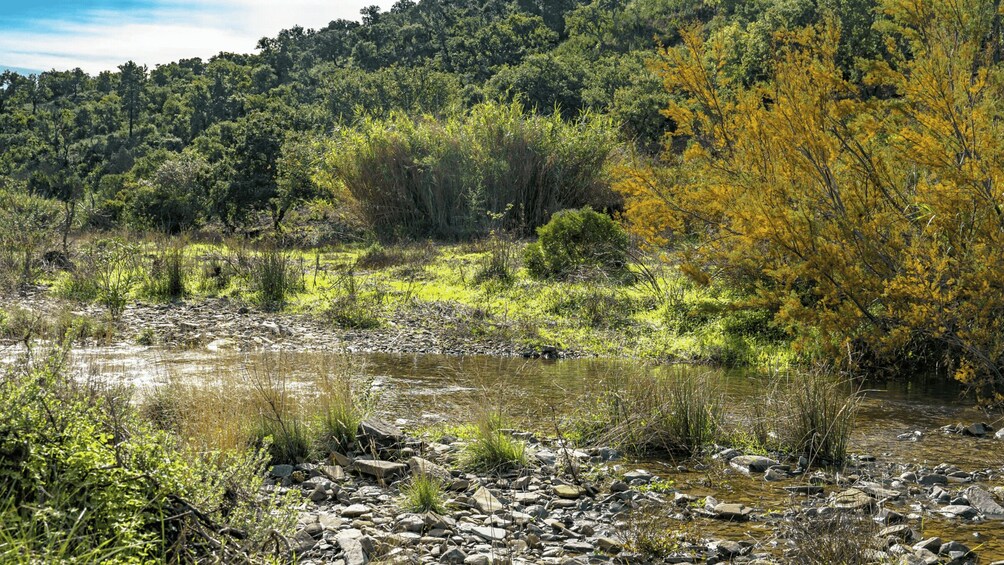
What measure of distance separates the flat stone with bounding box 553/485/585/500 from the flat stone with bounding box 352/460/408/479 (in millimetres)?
1101

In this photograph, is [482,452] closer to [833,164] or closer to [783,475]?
[783,475]

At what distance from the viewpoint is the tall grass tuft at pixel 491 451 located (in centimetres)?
588

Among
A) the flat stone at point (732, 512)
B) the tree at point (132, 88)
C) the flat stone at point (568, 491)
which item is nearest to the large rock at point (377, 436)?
the flat stone at point (568, 491)

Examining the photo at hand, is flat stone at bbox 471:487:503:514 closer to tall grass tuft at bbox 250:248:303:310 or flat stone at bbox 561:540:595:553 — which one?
flat stone at bbox 561:540:595:553

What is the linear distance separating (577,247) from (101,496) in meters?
12.2

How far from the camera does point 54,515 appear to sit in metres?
2.80

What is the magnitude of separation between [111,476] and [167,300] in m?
12.0

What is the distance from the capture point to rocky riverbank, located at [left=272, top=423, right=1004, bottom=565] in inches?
169

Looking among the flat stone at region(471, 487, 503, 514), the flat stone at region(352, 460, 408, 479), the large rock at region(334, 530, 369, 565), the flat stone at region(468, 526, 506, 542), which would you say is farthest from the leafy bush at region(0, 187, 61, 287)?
the flat stone at region(468, 526, 506, 542)

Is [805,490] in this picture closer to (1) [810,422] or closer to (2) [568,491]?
(1) [810,422]

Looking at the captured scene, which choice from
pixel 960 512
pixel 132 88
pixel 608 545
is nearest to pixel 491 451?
pixel 608 545

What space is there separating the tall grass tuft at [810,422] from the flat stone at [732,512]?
1.20 meters

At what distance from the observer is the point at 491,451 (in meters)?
5.91

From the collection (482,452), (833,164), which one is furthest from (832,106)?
(482,452)
